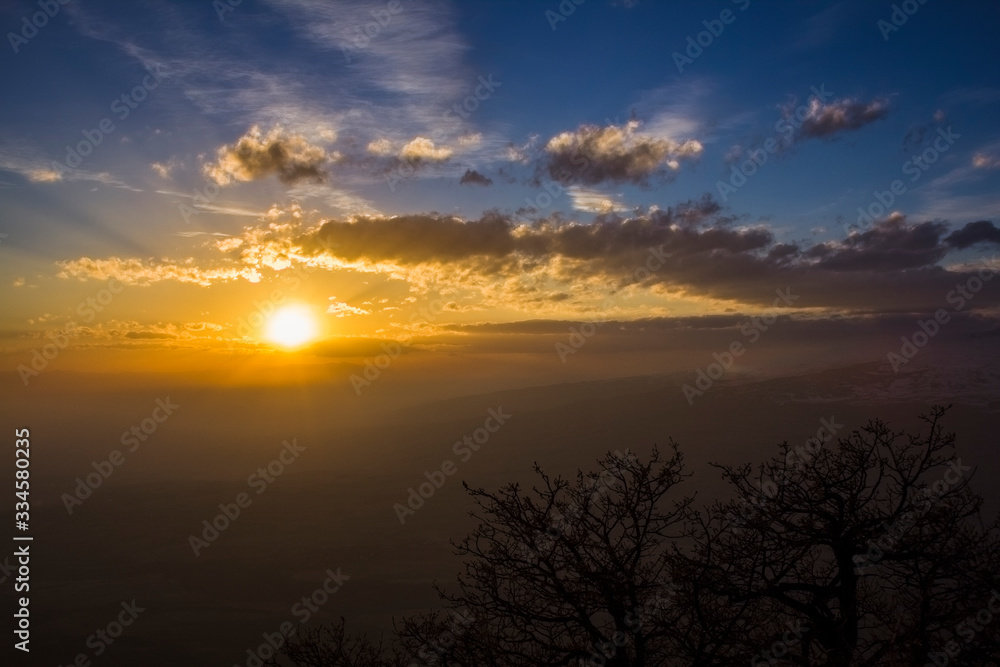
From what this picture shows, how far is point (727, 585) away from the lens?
23.4 ft

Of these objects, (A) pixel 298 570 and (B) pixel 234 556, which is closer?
(A) pixel 298 570

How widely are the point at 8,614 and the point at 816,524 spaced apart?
6638 inches

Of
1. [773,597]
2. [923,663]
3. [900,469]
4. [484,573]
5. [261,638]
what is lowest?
[261,638]

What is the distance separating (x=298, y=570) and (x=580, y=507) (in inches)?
6647

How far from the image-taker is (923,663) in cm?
631

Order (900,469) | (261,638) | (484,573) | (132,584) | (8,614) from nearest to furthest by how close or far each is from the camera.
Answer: (484,573)
(900,469)
(261,638)
(8,614)
(132,584)

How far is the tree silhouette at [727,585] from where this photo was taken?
657cm

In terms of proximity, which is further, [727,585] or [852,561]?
[852,561]

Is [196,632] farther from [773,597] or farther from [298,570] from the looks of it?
[773,597]

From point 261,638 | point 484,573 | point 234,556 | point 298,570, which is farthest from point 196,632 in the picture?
point 484,573

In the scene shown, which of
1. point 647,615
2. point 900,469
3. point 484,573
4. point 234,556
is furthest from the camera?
point 234,556

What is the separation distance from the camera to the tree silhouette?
259 inches

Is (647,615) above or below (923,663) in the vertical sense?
above

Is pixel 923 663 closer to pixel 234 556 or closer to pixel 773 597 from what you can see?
pixel 773 597
